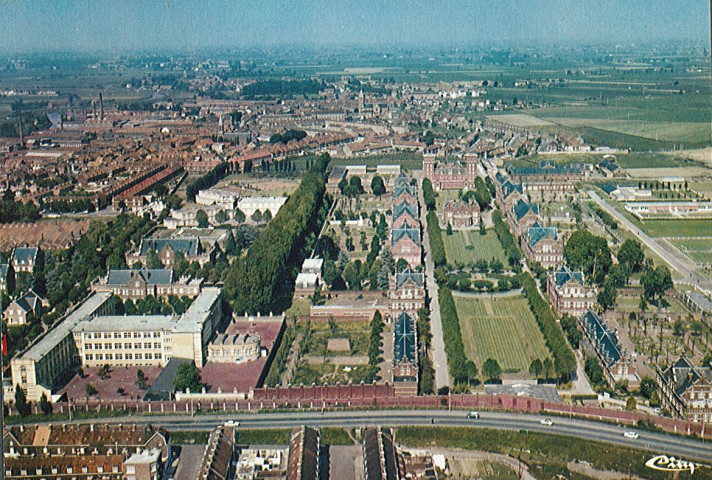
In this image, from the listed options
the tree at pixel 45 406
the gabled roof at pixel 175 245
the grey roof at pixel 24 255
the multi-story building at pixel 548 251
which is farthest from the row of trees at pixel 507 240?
the tree at pixel 45 406

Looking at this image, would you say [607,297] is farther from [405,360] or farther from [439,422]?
[439,422]

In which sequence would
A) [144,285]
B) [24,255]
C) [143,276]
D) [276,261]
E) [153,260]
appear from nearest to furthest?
[144,285]
[143,276]
[276,261]
[153,260]
[24,255]

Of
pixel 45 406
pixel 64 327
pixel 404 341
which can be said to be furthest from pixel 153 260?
pixel 404 341

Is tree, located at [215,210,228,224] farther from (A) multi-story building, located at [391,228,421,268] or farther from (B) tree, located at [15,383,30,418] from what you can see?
(B) tree, located at [15,383,30,418]

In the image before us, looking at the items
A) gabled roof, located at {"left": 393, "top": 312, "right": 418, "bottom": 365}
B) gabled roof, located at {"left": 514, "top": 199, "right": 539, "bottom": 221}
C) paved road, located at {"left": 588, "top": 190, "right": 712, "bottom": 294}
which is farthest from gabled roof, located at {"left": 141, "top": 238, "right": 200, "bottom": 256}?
paved road, located at {"left": 588, "top": 190, "right": 712, "bottom": 294}

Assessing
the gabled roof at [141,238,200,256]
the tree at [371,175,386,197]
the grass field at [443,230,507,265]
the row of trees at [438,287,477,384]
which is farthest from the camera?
the tree at [371,175,386,197]

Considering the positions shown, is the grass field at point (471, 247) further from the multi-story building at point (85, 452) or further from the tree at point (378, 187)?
the multi-story building at point (85, 452)

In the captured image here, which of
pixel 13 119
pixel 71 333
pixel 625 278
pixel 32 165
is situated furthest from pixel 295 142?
pixel 71 333
